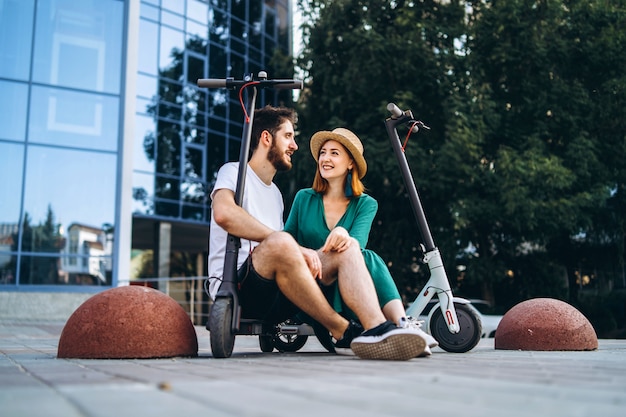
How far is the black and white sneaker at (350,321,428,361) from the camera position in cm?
375

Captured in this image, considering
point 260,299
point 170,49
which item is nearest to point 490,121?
point 170,49

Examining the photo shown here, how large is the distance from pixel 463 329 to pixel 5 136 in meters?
15.8

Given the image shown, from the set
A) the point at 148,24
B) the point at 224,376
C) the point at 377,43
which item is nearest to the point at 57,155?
the point at 148,24

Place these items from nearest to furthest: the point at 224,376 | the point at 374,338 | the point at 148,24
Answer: the point at 224,376 < the point at 374,338 < the point at 148,24

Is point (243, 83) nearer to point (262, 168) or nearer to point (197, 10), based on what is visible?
point (262, 168)

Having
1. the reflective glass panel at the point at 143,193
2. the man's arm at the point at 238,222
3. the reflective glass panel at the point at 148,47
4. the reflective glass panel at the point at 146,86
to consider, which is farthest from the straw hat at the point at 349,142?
the reflective glass panel at the point at 148,47

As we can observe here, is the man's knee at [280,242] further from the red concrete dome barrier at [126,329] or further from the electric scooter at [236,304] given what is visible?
the red concrete dome barrier at [126,329]

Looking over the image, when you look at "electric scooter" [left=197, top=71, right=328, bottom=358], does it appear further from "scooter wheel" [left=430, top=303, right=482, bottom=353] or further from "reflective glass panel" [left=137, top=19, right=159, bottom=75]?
"reflective glass panel" [left=137, top=19, right=159, bottom=75]

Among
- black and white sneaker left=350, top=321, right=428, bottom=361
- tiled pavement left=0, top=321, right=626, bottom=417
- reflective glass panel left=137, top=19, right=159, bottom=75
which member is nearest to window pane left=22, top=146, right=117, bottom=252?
reflective glass panel left=137, top=19, right=159, bottom=75

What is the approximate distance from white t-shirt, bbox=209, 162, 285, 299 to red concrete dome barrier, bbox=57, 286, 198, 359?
386 millimetres

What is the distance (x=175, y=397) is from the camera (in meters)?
2.10

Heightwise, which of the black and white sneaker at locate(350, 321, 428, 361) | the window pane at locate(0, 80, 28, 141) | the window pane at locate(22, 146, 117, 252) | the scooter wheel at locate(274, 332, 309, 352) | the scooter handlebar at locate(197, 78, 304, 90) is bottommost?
the scooter wheel at locate(274, 332, 309, 352)

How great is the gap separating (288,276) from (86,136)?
638 inches

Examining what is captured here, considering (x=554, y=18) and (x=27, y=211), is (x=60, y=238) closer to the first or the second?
(x=27, y=211)
